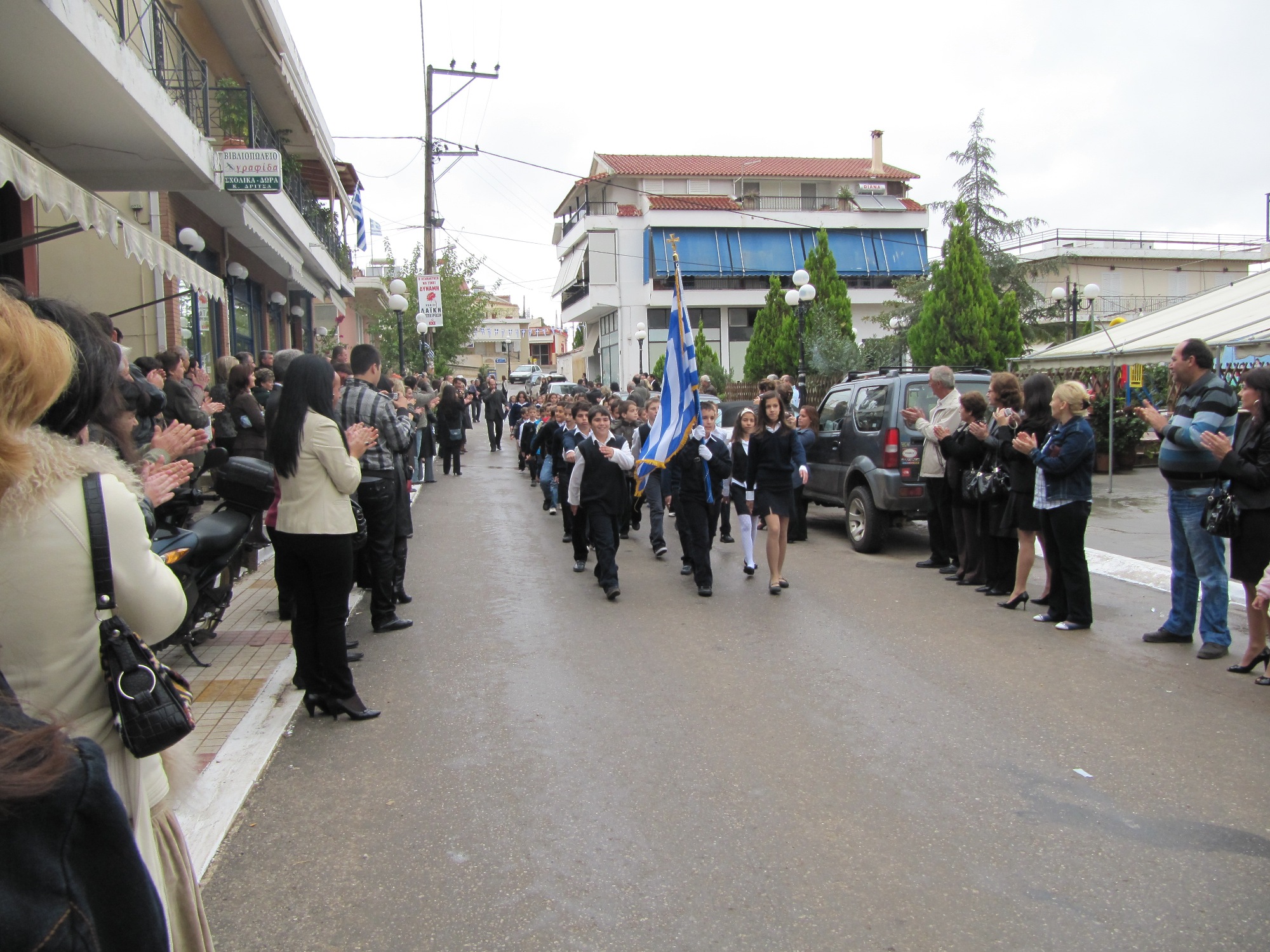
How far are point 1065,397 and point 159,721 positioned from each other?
22.6 feet

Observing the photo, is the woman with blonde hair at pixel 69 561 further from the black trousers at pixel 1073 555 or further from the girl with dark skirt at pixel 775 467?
the girl with dark skirt at pixel 775 467

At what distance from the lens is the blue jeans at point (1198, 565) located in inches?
252

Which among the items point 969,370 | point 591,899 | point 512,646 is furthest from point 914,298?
point 591,899

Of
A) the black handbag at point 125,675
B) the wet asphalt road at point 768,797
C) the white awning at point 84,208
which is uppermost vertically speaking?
the white awning at point 84,208

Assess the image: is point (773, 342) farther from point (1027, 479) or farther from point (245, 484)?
point (245, 484)

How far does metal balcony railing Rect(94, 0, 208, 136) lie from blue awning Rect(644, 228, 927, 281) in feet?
114

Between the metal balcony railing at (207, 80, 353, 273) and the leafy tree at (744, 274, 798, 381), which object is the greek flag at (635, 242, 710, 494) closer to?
the metal balcony railing at (207, 80, 353, 273)

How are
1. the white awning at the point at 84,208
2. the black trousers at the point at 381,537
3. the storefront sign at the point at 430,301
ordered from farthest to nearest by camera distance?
the storefront sign at the point at 430,301, the black trousers at the point at 381,537, the white awning at the point at 84,208

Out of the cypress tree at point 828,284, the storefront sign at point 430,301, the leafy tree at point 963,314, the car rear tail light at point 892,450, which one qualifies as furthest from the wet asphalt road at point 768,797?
the cypress tree at point 828,284

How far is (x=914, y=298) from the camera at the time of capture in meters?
38.9

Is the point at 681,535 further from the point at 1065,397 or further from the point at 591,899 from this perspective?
the point at 591,899

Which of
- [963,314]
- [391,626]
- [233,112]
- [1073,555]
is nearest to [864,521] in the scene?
[1073,555]

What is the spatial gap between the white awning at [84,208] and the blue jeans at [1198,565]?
8.09 m

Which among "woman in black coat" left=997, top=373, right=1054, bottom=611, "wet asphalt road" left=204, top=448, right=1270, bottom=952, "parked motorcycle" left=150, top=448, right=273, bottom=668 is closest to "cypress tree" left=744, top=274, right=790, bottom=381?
"woman in black coat" left=997, top=373, right=1054, bottom=611
